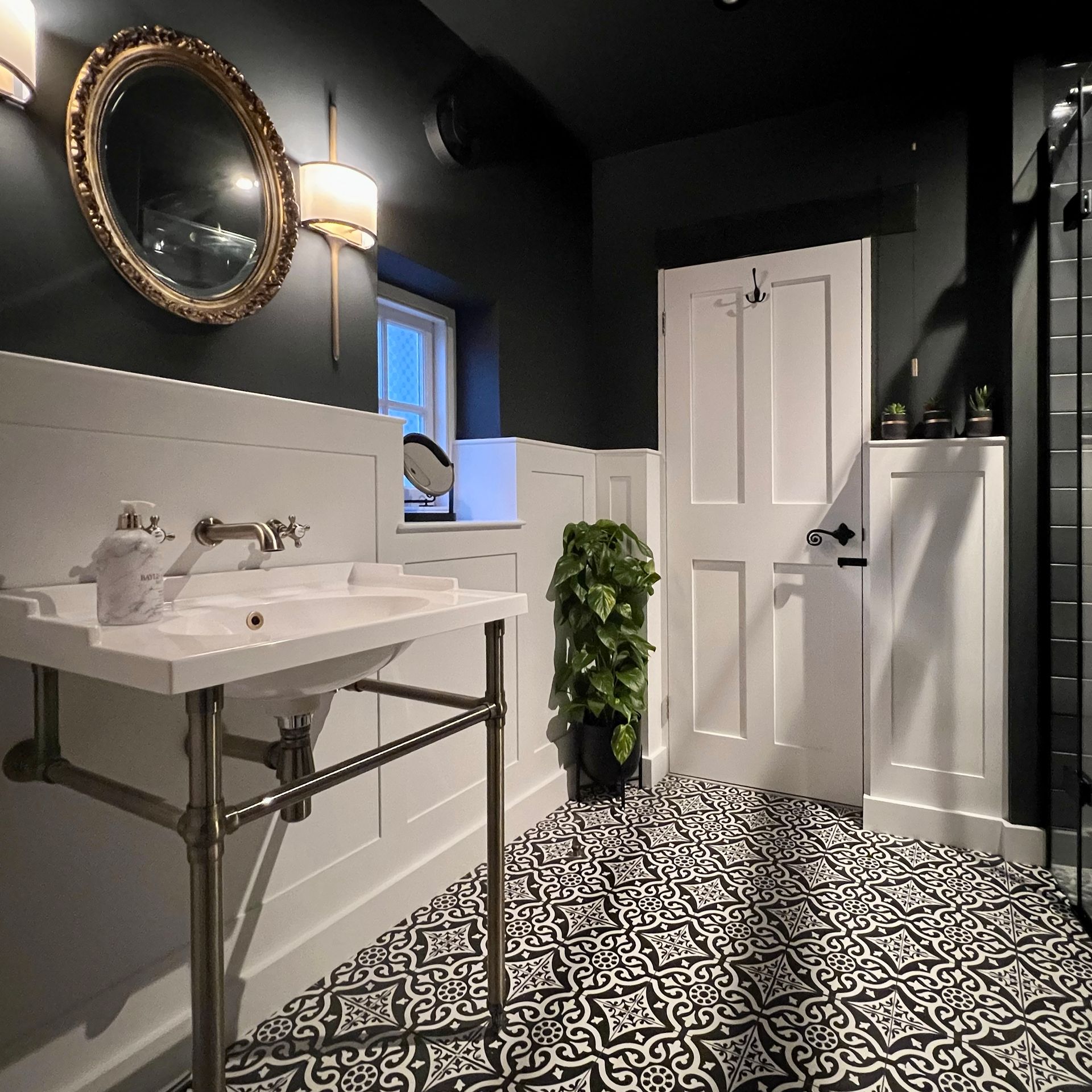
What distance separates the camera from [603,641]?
2.52 metres

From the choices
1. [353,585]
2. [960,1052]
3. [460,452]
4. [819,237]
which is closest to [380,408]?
[460,452]

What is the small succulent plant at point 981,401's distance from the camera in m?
2.25

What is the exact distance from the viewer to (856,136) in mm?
2547

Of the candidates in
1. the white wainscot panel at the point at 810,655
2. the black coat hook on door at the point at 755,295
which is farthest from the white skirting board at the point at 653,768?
the black coat hook on door at the point at 755,295

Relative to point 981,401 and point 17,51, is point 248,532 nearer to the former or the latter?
point 17,51

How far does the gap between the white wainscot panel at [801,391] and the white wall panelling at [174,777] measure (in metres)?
1.23

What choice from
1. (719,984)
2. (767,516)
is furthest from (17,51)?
(767,516)

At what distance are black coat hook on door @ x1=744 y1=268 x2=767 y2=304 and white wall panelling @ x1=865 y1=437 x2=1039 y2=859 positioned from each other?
74cm

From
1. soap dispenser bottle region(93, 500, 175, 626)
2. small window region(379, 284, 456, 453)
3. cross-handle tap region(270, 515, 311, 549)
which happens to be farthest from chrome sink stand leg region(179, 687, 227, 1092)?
small window region(379, 284, 456, 453)

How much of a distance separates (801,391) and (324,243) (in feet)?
5.72

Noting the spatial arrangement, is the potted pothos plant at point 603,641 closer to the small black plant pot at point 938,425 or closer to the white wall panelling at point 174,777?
the white wall panelling at point 174,777

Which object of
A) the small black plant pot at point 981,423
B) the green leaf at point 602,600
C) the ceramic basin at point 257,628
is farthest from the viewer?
the green leaf at point 602,600

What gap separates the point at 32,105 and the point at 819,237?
2359mm

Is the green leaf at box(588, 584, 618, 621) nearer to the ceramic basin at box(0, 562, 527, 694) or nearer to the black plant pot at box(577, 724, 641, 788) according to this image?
the black plant pot at box(577, 724, 641, 788)
